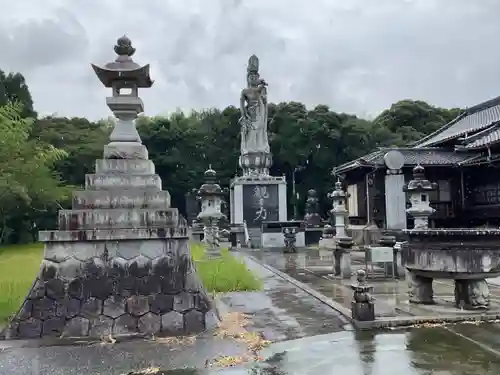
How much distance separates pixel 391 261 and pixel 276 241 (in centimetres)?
1720

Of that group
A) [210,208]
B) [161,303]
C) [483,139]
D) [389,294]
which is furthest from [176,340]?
[483,139]

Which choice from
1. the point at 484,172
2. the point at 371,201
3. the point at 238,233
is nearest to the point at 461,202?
the point at 484,172

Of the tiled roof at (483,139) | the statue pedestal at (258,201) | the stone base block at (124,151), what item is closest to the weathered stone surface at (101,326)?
the stone base block at (124,151)

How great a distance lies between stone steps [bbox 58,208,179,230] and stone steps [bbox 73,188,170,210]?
0.16m

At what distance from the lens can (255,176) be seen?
36156mm

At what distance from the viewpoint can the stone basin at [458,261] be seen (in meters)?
8.46

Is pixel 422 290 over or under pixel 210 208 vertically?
under

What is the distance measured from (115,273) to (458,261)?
5551mm

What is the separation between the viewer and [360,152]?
146 feet

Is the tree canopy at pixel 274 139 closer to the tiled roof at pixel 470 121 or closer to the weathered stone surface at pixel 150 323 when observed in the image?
the tiled roof at pixel 470 121

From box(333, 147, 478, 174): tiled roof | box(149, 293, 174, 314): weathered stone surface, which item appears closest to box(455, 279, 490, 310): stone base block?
box(149, 293, 174, 314): weathered stone surface

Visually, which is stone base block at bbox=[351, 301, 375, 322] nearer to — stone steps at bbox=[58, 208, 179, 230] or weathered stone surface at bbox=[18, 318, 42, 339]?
stone steps at bbox=[58, 208, 179, 230]

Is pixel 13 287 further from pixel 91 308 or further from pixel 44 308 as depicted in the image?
pixel 91 308

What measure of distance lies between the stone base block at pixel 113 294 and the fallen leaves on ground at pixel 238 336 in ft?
0.97
